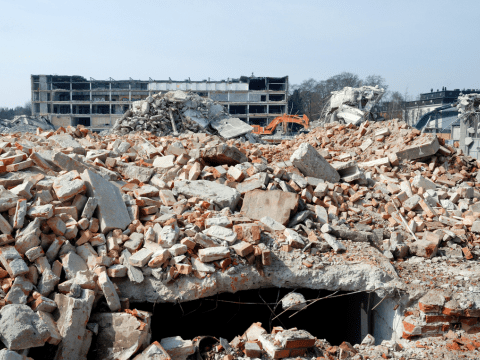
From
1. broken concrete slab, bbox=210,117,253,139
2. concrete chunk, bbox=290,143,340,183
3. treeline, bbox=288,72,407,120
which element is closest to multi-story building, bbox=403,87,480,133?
treeline, bbox=288,72,407,120

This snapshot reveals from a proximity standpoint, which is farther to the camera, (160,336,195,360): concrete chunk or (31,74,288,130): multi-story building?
(31,74,288,130): multi-story building

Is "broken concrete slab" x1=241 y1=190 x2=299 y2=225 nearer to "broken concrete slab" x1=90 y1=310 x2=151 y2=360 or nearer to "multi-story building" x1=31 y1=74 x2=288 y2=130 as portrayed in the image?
"broken concrete slab" x1=90 y1=310 x2=151 y2=360

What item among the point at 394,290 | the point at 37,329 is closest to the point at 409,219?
the point at 394,290

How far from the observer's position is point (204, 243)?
473cm

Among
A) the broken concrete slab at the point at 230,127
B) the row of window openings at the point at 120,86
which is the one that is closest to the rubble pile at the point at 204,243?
the broken concrete slab at the point at 230,127

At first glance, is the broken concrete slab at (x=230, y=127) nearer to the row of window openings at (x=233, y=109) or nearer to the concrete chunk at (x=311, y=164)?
the concrete chunk at (x=311, y=164)

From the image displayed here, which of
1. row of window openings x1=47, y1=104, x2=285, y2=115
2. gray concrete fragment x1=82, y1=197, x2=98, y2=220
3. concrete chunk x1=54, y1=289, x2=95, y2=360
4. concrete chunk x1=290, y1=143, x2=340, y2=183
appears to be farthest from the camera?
row of window openings x1=47, y1=104, x2=285, y2=115

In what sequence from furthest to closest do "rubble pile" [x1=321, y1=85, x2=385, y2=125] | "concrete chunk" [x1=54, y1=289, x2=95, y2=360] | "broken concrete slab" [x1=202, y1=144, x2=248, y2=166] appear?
"rubble pile" [x1=321, y1=85, x2=385, y2=125], "broken concrete slab" [x1=202, y1=144, x2=248, y2=166], "concrete chunk" [x1=54, y1=289, x2=95, y2=360]

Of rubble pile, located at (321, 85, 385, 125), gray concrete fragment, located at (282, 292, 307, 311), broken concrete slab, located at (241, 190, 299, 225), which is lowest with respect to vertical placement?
gray concrete fragment, located at (282, 292, 307, 311)

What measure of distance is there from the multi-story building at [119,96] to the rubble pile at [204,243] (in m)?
32.9

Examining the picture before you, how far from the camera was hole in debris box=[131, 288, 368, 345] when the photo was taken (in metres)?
5.23

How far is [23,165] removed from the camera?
5.46 m

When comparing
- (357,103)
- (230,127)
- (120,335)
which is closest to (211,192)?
(120,335)

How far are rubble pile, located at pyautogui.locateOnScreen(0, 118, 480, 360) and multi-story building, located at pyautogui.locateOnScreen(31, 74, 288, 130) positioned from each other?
3292cm
